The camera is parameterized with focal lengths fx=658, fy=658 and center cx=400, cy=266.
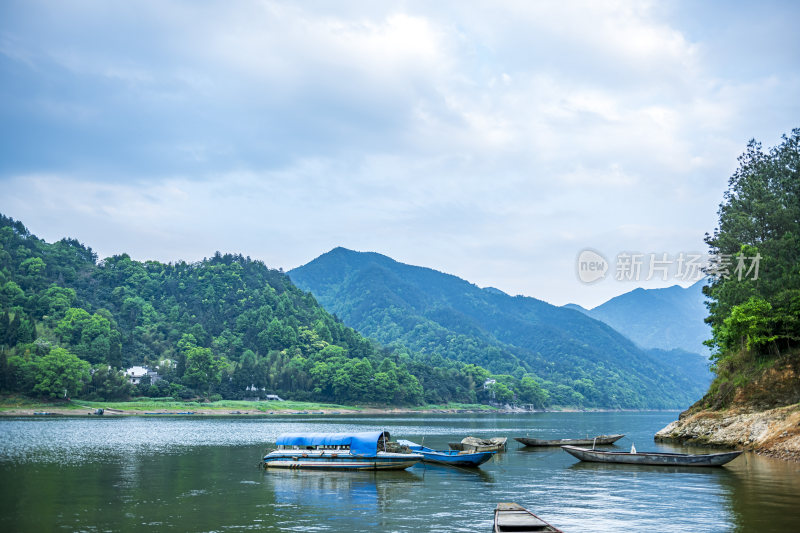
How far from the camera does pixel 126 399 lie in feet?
Result: 615

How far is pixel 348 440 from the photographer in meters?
55.9

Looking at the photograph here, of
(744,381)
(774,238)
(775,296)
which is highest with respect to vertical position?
(774,238)

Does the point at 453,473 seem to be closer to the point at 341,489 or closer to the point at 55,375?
the point at 341,489

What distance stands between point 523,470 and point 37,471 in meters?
40.4

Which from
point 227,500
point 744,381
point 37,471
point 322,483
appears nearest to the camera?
→ point 227,500

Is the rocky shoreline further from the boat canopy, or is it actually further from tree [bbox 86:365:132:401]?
tree [bbox 86:365:132:401]

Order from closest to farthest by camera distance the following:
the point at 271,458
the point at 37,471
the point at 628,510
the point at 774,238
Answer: the point at 628,510, the point at 37,471, the point at 271,458, the point at 774,238

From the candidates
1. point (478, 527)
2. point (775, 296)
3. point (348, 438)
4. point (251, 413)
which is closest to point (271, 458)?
point (348, 438)

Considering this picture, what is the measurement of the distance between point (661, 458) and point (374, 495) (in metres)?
27.5

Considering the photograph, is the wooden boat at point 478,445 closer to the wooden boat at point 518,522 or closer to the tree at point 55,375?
the wooden boat at point 518,522

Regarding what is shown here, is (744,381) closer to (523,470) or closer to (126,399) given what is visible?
(523,470)

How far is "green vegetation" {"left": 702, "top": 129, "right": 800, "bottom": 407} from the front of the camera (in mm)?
72562

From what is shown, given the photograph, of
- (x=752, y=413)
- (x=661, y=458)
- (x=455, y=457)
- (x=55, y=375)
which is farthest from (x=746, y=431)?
(x=55, y=375)

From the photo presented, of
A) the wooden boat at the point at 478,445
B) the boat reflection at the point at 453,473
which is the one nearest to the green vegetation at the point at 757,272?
the wooden boat at the point at 478,445
